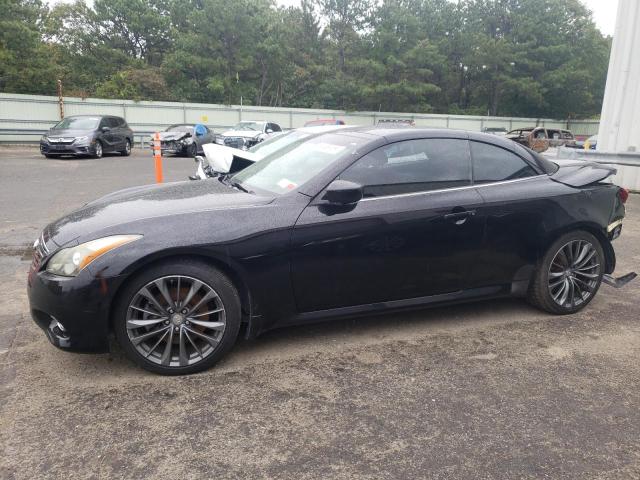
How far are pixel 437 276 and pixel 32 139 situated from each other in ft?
85.7

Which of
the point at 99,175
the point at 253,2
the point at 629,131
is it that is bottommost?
the point at 99,175

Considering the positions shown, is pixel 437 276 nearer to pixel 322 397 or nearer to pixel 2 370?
pixel 322 397

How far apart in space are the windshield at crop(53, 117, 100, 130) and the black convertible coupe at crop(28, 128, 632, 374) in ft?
52.7

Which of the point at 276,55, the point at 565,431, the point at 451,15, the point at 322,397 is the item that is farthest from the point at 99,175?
the point at 451,15

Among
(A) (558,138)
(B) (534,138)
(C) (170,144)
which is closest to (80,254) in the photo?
(C) (170,144)

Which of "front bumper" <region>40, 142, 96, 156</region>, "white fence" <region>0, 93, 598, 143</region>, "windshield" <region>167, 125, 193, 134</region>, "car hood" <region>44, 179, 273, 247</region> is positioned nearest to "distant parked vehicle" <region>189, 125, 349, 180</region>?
"car hood" <region>44, 179, 273, 247</region>

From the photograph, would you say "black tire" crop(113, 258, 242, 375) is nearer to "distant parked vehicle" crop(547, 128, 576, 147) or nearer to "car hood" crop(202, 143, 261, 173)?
"car hood" crop(202, 143, 261, 173)

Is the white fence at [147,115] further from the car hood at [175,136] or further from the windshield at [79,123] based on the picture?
the windshield at [79,123]

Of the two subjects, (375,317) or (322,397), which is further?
(375,317)

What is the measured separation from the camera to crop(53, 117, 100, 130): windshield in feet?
59.6

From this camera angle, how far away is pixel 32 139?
24891 mm

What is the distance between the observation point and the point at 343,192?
332 centimetres

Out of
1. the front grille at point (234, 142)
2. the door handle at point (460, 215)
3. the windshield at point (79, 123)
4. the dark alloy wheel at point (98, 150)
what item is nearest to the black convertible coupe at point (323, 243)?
the door handle at point (460, 215)

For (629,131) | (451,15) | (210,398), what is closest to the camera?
(210,398)
